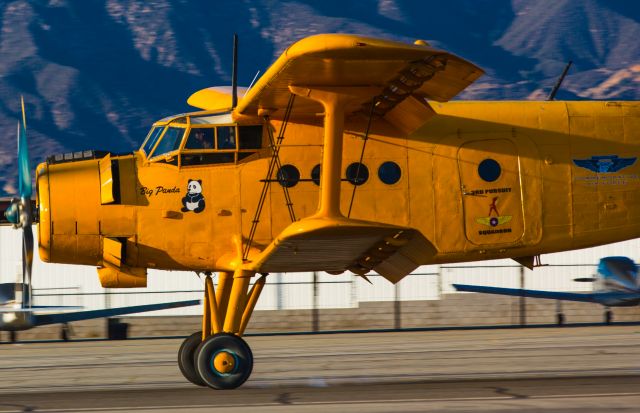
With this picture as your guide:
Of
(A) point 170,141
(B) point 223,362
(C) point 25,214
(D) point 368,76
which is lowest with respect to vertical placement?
(B) point 223,362

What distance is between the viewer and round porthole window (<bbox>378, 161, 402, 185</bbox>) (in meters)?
12.9

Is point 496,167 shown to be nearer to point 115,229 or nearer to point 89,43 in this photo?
point 115,229

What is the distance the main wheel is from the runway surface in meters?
0.22

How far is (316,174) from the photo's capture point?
12922 millimetres

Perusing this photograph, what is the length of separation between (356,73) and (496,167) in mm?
2795

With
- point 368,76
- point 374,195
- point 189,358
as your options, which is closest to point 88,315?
point 189,358

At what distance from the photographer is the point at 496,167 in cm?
1296

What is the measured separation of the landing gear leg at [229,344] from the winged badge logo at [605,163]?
15.2 feet

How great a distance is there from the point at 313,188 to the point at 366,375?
10.8 feet

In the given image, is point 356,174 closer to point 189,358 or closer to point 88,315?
point 189,358

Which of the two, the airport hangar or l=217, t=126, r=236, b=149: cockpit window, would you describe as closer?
l=217, t=126, r=236, b=149: cockpit window

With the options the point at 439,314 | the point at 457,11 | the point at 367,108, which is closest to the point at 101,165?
the point at 367,108

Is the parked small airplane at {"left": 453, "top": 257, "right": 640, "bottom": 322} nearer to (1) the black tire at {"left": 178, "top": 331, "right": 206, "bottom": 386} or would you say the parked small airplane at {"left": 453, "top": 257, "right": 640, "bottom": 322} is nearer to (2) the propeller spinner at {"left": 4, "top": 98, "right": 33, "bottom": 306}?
(1) the black tire at {"left": 178, "top": 331, "right": 206, "bottom": 386}

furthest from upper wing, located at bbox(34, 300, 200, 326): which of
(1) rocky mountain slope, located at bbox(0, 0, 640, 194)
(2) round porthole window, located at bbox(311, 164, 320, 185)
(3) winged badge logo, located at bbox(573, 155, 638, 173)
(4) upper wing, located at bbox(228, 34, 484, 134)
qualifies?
(1) rocky mountain slope, located at bbox(0, 0, 640, 194)
